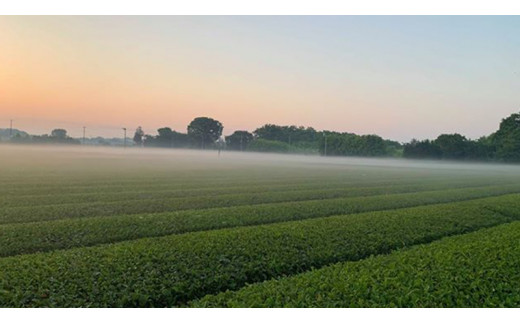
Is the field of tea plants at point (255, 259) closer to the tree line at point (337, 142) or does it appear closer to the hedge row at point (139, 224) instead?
the hedge row at point (139, 224)

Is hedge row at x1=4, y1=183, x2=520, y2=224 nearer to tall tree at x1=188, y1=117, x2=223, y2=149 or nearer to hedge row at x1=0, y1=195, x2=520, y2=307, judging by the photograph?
hedge row at x1=0, y1=195, x2=520, y2=307

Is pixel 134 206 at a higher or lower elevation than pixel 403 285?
lower

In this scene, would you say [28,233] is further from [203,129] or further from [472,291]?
[203,129]

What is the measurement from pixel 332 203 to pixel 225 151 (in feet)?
265

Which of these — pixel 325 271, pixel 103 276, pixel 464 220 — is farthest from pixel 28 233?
pixel 464 220

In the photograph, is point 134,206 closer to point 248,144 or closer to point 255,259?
point 255,259

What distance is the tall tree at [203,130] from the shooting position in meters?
92.5

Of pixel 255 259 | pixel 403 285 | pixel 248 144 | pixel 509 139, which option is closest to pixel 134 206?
pixel 255 259

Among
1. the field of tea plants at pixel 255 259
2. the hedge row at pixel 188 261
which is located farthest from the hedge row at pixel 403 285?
the hedge row at pixel 188 261

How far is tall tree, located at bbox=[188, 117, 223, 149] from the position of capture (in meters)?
92.5

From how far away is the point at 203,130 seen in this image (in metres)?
93.2

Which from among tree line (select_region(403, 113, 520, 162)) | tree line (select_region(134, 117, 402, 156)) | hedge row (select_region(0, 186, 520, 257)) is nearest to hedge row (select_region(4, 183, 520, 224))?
hedge row (select_region(0, 186, 520, 257))

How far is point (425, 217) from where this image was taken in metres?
12.8

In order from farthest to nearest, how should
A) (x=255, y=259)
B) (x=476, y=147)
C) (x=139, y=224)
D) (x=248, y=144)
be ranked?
1. (x=248, y=144)
2. (x=476, y=147)
3. (x=139, y=224)
4. (x=255, y=259)
